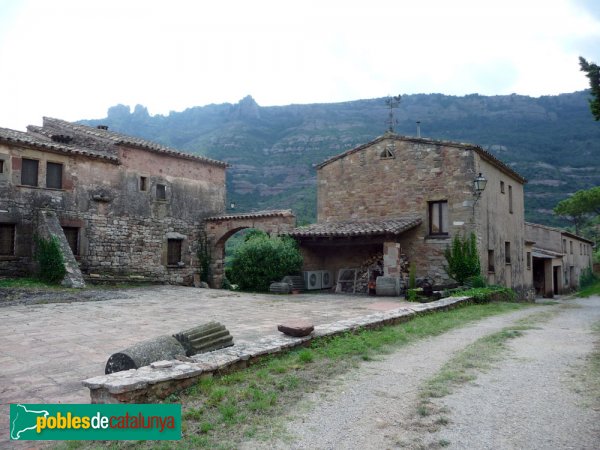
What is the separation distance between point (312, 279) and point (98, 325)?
968 cm

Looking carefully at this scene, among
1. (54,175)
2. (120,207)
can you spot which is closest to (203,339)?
(54,175)

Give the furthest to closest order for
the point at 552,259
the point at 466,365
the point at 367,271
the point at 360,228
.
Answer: the point at 552,259, the point at 367,271, the point at 360,228, the point at 466,365

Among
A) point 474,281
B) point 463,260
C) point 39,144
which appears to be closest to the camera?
point 474,281

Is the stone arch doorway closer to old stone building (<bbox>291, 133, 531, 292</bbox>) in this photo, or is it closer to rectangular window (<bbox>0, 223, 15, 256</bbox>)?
old stone building (<bbox>291, 133, 531, 292</bbox>)

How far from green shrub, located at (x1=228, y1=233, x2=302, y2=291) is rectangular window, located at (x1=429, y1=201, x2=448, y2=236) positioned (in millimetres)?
5140

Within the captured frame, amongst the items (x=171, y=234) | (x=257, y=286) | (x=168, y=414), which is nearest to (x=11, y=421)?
(x=168, y=414)

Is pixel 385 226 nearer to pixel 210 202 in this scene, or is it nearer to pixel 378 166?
pixel 378 166

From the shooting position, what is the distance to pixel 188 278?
20.7m

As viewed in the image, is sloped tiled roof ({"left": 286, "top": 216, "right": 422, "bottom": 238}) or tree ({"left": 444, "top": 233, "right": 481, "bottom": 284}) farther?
sloped tiled roof ({"left": 286, "top": 216, "right": 422, "bottom": 238})

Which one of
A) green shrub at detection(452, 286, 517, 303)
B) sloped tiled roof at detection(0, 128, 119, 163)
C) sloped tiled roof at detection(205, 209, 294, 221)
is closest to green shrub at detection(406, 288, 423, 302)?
green shrub at detection(452, 286, 517, 303)

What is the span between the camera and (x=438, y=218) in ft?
52.4

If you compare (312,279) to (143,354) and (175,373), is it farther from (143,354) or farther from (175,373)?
(175,373)

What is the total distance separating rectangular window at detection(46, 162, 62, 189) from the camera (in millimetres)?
16156

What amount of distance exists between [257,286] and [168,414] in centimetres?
1274
